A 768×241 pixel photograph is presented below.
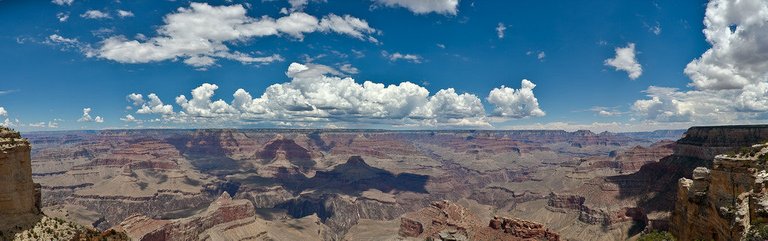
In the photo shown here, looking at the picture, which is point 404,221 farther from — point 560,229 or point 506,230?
point 560,229

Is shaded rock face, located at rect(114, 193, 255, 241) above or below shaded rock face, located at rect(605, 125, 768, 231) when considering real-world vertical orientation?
below

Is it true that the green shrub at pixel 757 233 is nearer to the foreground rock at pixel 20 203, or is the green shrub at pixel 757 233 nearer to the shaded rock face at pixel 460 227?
the foreground rock at pixel 20 203

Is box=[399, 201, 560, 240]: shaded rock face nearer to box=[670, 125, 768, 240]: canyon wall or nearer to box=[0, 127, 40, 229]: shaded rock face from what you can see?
box=[670, 125, 768, 240]: canyon wall

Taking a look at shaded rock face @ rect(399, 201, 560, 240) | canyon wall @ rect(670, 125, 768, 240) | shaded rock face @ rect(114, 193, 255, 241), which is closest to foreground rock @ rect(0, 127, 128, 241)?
canyon wall @ rect(670, 125, 768, 240)

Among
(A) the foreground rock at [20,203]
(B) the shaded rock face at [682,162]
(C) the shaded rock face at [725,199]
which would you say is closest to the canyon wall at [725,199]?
(C) the shaded rock face at [725,199]

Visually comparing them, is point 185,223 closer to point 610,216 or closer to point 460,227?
point 460,227

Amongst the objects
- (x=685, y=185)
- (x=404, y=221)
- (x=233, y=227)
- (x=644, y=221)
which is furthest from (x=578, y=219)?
(x=685, y=185)
